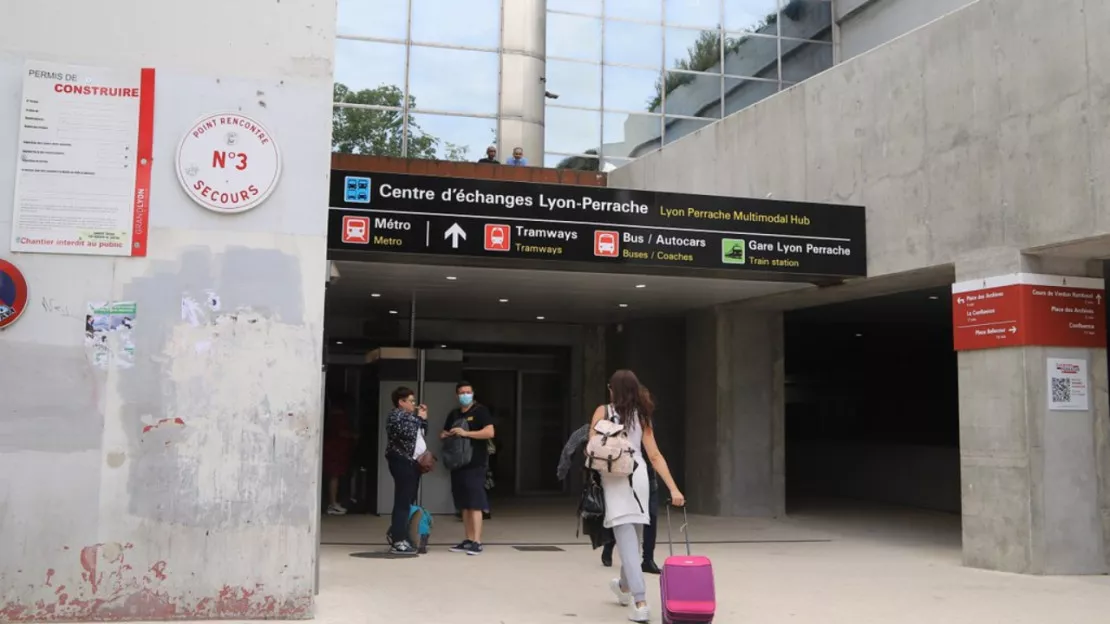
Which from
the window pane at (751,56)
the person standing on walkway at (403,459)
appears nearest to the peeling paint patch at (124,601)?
the person standing on walkway at (403,459)

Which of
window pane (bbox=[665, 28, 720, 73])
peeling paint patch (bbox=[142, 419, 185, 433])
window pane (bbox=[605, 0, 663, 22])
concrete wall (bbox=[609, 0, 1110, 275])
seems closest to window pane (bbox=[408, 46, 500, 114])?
window pane (bbox=[605, 0, 663, 22])

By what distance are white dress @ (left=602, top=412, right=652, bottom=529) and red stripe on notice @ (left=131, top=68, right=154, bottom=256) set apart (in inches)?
125

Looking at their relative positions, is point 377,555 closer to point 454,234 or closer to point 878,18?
point 454,234

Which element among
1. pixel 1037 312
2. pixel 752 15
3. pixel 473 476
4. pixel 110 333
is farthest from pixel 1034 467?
pixel 752 15

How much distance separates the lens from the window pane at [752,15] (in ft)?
72.5

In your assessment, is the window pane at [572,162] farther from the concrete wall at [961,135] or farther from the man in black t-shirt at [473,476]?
the man in black t-shirt at [473,476]

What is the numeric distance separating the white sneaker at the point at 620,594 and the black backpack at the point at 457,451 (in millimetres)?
2874

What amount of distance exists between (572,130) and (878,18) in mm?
7012

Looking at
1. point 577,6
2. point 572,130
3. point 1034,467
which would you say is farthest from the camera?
point 577,6

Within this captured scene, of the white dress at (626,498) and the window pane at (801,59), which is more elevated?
the window pane at (801,59)

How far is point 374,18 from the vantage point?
19500mm

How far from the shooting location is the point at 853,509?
15.3 m

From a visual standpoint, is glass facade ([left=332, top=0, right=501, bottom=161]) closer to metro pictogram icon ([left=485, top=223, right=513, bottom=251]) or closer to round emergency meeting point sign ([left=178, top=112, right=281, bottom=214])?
metro pictogram icon ([left=485, top=223, right=513, bottom=251])

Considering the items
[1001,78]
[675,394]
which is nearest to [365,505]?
[675,394]
